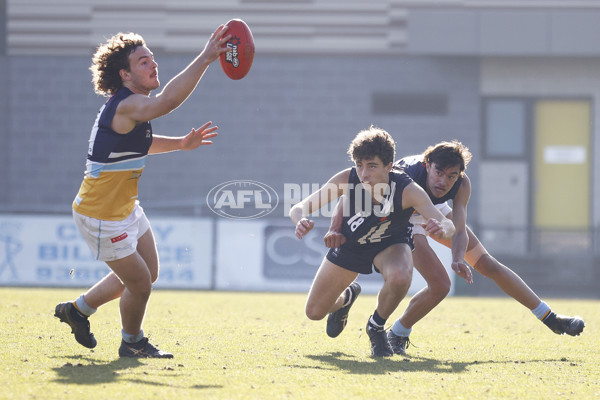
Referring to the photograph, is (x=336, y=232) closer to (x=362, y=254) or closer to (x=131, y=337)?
(x=362, y=254)

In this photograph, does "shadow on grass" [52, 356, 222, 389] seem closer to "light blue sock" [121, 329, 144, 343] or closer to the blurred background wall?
"light blue sock" [121, 329, 144, 343]

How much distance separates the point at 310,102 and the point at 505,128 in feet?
13.1

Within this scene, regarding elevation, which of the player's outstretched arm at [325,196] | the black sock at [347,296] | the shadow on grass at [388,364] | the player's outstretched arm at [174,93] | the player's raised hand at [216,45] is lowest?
the shadow on grass at [388,364]

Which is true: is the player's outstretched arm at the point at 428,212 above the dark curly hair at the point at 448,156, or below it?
below

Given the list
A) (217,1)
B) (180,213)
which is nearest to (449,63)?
(217,1)

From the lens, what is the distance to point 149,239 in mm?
5320

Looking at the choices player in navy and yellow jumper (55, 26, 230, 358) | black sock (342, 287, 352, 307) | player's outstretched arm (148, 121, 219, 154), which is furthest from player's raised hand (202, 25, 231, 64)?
black sock (342, 287, 352, 307)

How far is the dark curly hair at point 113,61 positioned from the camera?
510 cm

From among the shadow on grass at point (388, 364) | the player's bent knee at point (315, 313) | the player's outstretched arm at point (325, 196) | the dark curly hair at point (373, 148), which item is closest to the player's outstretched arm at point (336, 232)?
the player's outstretched arm at point (325, 196)

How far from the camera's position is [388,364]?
→ 514 cm

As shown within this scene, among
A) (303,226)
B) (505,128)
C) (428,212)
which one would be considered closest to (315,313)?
(303,226)

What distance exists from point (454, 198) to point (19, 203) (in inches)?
526

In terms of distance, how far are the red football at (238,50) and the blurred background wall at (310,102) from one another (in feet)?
38.9

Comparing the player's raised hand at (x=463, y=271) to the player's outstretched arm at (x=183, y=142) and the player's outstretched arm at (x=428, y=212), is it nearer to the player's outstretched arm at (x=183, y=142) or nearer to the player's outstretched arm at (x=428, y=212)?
the player's outstretched arm at (x=428, y=212)
